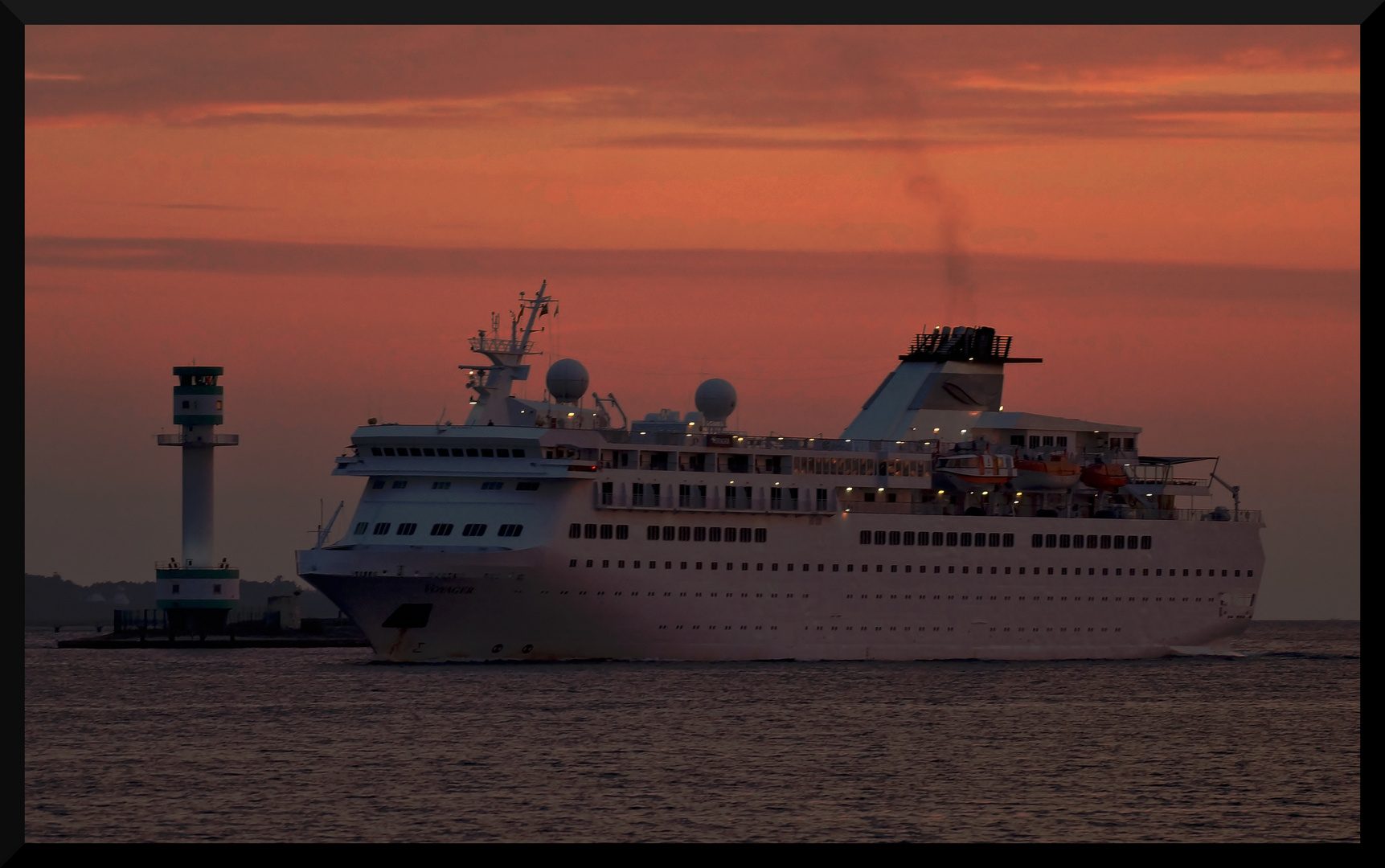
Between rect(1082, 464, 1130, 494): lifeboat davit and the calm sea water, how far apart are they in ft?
31.0

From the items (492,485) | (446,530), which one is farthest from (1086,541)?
(446,530)

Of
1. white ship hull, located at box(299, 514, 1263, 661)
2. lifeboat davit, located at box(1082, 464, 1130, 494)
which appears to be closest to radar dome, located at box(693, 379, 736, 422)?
white ship hull, located at box(299, 514, 1263, 661)

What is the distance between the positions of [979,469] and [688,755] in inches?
1116

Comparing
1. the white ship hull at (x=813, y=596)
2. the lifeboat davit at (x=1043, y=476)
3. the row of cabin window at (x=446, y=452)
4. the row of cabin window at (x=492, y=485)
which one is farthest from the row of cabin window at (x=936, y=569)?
the row of cabin window at (x=446, y=452)

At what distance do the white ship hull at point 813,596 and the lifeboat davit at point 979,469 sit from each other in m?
1.42

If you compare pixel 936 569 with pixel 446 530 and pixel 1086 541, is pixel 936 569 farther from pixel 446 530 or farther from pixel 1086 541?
pixel 446 530

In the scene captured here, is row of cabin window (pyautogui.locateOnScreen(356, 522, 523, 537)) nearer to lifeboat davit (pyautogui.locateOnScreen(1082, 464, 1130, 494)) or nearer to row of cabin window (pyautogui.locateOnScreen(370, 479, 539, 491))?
row of cabin window (pyautogui.locateOnScreen(370, 479, 539, 491))

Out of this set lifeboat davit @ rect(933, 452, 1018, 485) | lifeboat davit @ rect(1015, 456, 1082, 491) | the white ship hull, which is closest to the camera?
the white ship hull

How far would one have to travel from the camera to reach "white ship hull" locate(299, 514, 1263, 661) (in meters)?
52.2

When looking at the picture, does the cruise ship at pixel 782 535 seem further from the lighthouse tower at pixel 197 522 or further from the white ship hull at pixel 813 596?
the lighthouse tower at pixel 197 522

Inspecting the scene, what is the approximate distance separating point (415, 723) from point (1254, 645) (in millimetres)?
83778
